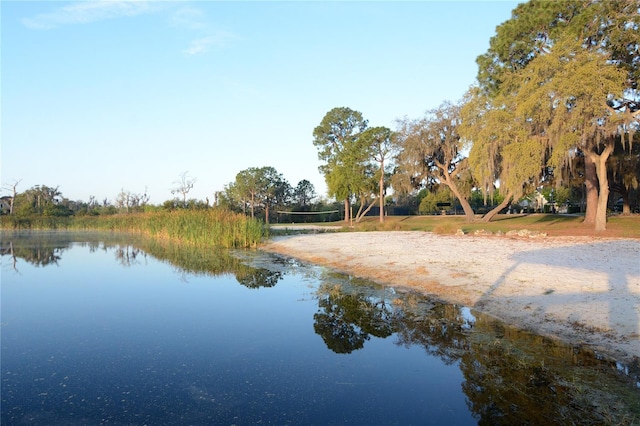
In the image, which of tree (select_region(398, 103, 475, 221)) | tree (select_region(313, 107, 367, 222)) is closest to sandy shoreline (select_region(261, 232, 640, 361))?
tree (select_region(398, 103, 475, 221))

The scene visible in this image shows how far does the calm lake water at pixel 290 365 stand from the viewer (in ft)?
13.5

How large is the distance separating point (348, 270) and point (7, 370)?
9625mm

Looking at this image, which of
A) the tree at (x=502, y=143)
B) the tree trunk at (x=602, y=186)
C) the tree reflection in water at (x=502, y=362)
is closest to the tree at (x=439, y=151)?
the tree at (x=502, y=143)

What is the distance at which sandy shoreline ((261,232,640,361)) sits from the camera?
21.0 ft

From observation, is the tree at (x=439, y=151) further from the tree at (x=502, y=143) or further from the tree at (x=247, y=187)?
the tree at (x=247, y=187)

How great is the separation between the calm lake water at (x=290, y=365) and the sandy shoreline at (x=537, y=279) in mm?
608

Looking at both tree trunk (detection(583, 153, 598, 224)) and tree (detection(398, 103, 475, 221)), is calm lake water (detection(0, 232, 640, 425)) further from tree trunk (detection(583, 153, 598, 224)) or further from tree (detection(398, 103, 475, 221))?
tree (detection(398, 103, 475, 221))

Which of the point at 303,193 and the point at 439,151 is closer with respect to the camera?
the point at 439,151

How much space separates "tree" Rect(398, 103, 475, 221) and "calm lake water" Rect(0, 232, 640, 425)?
2678cm

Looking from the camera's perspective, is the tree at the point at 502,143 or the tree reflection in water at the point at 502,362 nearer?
the tree reflection in water at the point at 502,362

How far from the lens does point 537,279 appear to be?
9383 mm

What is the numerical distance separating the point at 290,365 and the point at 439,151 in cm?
3288

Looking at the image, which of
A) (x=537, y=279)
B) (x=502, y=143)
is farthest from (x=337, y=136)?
(x=537, y=279)

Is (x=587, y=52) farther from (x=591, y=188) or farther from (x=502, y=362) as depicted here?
(x=502, y=362)
